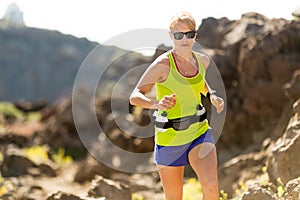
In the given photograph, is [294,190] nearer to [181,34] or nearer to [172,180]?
[172,180]

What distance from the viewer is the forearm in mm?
4273

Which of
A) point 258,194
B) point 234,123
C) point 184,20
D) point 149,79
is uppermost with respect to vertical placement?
point 184,20

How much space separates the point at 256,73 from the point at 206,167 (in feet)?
33.6

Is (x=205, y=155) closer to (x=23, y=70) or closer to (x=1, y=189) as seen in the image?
(x=1, y=189)

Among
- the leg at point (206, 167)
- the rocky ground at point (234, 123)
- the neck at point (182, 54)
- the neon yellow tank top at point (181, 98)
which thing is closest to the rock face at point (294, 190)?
the leg at point (206, 167)

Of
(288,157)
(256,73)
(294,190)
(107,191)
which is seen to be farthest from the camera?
(256,73)

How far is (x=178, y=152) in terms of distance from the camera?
183 inches

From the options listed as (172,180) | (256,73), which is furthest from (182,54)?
(256,73)

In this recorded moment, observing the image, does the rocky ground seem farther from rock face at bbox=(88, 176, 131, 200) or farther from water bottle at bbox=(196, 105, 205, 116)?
water bottle at bbox=(196, 105, 205, 116)

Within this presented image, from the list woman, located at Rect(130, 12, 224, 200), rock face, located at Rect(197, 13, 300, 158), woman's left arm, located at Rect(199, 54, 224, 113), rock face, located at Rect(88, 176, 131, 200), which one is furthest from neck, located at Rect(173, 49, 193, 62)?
rock face, located at Rect(197, 13, 300, 158)

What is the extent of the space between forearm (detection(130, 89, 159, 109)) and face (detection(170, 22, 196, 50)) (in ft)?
1.64

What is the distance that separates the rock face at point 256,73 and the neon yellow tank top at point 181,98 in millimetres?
9141

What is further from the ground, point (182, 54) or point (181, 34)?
point (181, 34)

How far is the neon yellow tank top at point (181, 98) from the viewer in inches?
179
